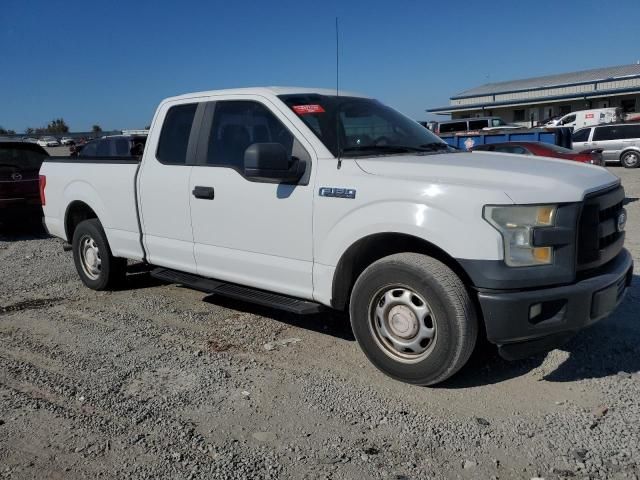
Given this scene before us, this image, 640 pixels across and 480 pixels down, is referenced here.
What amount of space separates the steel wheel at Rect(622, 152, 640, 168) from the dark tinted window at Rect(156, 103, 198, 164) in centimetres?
2030

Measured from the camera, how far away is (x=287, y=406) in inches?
143

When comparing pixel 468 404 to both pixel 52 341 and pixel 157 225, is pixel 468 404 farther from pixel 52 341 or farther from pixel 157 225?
pixel 52 341

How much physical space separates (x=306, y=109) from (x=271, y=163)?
678 mm

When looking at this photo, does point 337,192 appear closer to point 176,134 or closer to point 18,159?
point 176,134

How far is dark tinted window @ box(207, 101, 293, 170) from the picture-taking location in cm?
447

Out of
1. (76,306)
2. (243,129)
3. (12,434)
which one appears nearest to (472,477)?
(12,434)

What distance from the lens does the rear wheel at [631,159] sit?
69.2ft

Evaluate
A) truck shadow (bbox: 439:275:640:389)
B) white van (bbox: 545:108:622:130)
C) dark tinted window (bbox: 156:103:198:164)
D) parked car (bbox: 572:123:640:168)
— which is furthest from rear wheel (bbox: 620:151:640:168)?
dark tinted window (bbox: 156:103:198:164)

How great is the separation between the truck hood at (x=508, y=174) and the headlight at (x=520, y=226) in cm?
6

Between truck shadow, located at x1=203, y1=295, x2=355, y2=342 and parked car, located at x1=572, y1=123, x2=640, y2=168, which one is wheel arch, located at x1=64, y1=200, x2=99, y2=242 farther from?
parked car, located at x1=572, y1=123, x2=640, y2=168

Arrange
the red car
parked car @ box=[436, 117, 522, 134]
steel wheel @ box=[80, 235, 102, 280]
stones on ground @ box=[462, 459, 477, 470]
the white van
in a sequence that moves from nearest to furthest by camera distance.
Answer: stones on ground @ box=[462, 459, 477, 470], steel wheel @ box=[80, 235, 102, 280], the red car, parked car @ box=[436, 117, 522, 134], the white van

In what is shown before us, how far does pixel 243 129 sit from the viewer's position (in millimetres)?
4699

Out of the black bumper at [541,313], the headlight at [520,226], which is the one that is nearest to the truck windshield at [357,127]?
the headlight at [520,226]

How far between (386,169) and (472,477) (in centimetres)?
192
